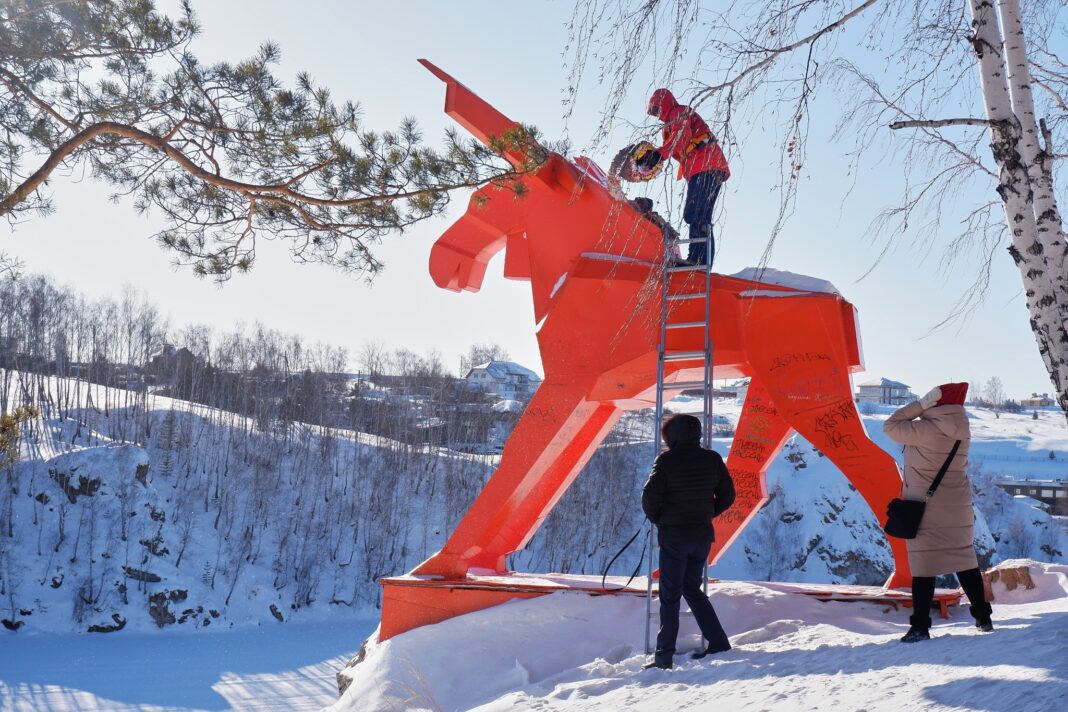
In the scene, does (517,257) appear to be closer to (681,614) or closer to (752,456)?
(752,456)

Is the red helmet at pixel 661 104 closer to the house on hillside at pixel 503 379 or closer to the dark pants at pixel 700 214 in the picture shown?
the dark pants at pixel 700 214

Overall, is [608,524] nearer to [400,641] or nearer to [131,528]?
[131,528]

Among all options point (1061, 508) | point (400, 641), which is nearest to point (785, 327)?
point (400, 641)

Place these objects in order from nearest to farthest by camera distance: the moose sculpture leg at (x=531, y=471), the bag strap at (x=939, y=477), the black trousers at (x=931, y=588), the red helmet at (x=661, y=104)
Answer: the red helmet at (x=661, y=104) → the black trousers at (x=931, y=588) → the bag strap at (x=939, y=477) → the moose sculpture leg at (x=531, y=471)

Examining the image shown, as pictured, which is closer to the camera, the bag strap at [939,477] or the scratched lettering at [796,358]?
the bag strap at [939,477]

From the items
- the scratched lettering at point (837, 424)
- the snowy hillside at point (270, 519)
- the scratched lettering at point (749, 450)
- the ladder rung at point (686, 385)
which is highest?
the ladder rung at point (686, 385)

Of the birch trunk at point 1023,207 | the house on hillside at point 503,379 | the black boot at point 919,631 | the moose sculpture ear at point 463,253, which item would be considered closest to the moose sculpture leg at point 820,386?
the black boot at point 919,631

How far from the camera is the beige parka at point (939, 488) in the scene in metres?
4.11

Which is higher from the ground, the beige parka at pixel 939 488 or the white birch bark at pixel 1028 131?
the white birch bark at pixel 1028 131

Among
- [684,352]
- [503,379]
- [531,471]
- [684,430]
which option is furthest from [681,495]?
[503,379]

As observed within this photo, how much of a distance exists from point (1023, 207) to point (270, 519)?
23863mm

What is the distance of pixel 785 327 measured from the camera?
582 centimetres

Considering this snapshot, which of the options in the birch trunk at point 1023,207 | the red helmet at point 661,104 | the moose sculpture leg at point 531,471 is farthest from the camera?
the moose sculpture leg at point 531,471

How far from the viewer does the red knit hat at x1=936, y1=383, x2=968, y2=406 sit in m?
4.25
